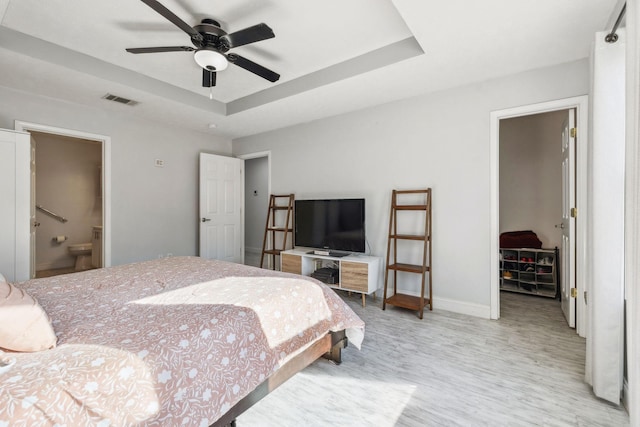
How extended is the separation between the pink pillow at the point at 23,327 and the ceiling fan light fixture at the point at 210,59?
1918mm

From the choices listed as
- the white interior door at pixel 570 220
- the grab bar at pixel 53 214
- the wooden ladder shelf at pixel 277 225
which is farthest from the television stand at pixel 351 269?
the grab bar at pixel 53 214

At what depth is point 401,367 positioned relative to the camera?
213 cm

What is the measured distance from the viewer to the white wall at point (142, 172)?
11.6 ft

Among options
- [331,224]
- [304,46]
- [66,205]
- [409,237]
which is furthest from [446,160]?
[66,205]

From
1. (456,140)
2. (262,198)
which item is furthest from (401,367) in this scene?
(262,198)

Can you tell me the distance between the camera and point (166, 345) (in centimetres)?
119

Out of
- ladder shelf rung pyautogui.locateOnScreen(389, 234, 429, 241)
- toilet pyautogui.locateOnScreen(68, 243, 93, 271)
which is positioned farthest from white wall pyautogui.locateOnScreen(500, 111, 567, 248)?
toilet pyautogui.locateOnScreen(68, 243, 93, 271)

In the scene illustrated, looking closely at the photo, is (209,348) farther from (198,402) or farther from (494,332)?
(494,332)

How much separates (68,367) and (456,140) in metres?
3.47

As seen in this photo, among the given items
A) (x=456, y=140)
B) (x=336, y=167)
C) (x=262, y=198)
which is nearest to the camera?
(x=456, y=140)

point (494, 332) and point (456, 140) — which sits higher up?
point (456, 140)

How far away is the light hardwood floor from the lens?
162 centimetres

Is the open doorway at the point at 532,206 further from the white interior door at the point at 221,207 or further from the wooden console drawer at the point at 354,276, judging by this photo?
the white interior door at the point at 221,207

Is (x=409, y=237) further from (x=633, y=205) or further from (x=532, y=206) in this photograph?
(x=532, y=206)
